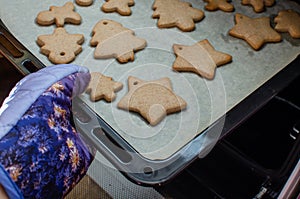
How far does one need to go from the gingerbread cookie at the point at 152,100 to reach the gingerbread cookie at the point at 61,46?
175 millimetres

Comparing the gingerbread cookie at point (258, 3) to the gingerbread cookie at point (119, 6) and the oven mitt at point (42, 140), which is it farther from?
the oven mitt at point (42, 140)

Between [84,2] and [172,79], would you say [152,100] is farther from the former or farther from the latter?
[84,2]

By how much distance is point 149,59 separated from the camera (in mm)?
1135

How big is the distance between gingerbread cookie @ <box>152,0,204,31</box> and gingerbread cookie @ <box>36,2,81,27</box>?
0.73ft

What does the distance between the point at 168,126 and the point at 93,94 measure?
0.20 metres

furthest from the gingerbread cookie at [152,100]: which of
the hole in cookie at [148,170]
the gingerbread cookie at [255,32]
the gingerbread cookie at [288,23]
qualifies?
the gingerbread cookie at [288,23]

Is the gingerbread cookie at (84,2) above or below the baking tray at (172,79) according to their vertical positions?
above

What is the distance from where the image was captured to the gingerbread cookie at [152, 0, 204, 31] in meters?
1.21

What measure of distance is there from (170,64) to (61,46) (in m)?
0.29

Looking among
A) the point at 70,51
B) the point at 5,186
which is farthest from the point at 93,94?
the point at 5,186

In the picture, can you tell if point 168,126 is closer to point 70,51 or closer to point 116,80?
point 116,80

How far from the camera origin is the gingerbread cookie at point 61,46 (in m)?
1.12

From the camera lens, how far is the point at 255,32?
1.18 meters

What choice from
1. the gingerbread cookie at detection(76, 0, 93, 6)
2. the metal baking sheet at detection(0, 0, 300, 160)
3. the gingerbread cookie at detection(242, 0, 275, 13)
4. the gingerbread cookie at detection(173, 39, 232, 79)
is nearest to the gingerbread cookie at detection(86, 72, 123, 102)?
the metal baking sheet at detection(0, 0, 300, 160)
